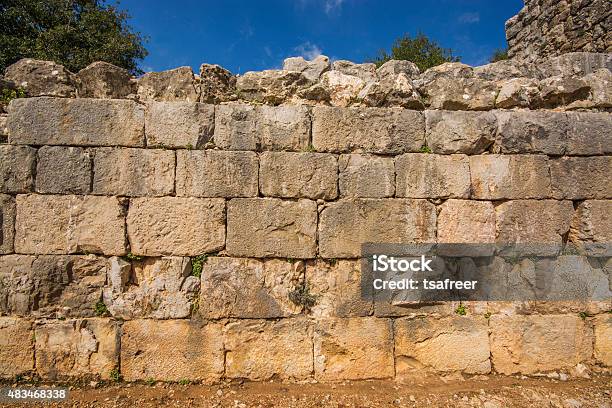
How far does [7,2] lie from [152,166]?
36.7ft

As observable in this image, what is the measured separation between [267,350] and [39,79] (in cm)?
404

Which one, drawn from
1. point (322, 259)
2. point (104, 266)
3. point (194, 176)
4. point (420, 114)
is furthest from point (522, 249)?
point (104, 266)

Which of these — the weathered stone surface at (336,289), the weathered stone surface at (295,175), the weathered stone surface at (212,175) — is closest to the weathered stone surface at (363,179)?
the weathered stone surface at (295,175)

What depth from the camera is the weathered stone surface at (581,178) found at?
13.5 feet

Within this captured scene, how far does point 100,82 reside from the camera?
4.05 meters

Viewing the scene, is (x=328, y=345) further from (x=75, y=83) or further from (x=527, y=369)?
(x=75, y=83)

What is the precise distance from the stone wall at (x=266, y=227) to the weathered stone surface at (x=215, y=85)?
0.19 meters

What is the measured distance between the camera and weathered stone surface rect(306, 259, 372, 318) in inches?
156

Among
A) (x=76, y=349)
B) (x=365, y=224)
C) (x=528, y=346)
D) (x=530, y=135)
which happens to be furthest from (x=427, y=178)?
(x=76, y=349)

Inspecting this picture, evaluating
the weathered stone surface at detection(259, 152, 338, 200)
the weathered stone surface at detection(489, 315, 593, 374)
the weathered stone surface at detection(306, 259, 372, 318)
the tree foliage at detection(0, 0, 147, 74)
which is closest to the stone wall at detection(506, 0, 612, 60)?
the weathered stone surface at detection(489, 315, 593, 374)

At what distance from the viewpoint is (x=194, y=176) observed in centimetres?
387

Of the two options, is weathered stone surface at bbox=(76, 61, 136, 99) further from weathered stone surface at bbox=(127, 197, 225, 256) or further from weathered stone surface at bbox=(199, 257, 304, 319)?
weathered stone surface at bbox=(199, 257, 304, 319)

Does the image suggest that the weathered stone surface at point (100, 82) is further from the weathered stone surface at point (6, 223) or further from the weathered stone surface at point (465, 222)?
the weathered stone surface at point (465, 222)

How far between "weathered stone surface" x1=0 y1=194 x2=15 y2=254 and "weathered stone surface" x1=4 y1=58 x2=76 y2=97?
4.09ft
